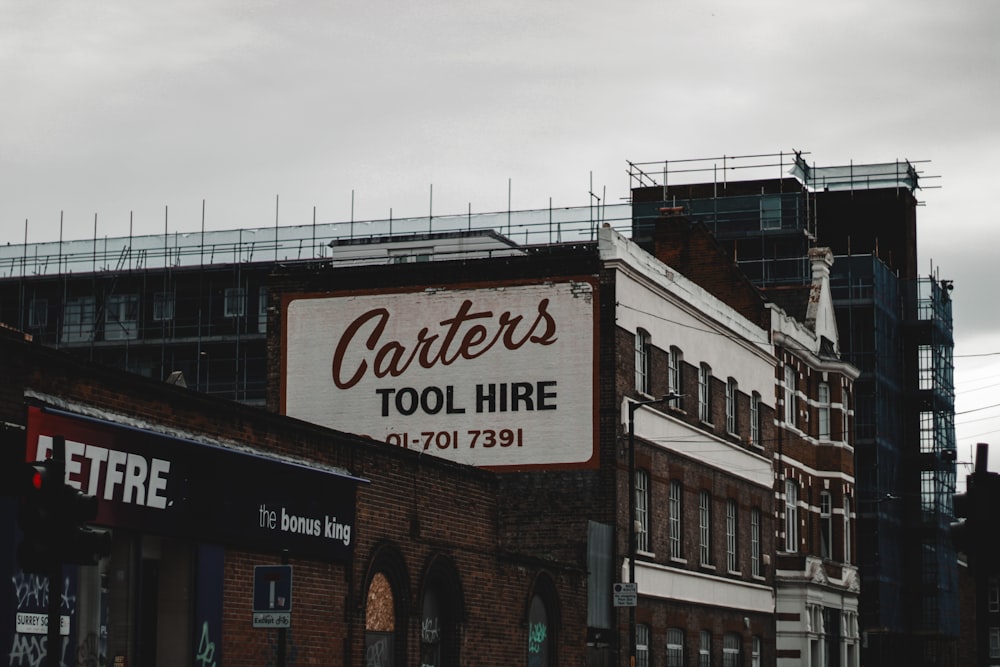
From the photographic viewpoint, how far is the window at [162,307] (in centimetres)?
8506

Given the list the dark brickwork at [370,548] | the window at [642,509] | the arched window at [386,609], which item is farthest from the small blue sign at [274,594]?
the window at [642,509]

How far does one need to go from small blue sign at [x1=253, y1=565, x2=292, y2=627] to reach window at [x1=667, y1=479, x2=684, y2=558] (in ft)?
84.2

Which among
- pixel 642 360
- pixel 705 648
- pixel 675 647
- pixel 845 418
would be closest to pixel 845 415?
pixel 845 418

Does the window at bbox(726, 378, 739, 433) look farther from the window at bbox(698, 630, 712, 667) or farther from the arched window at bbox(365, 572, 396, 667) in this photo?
the arched window at bbox(365, 572, 396, 667)

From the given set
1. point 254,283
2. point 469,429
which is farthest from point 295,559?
point 254,283

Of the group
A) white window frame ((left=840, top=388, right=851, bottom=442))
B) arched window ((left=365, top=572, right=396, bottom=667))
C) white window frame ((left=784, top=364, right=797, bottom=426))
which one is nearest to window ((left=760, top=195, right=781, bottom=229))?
white window frame ((left=840, top=388, right=851, bottom=442))

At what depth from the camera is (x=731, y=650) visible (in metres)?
51.3

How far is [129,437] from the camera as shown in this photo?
23766 mm

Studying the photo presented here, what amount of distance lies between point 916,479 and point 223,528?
62.9 metres

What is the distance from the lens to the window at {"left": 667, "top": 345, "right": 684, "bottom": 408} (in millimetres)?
46406

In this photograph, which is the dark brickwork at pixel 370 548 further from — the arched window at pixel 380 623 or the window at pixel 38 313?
the window at pixel 38 313

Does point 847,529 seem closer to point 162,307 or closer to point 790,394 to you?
point 790,394

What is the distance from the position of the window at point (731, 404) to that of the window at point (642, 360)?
727 cm

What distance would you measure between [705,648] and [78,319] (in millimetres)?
46593
